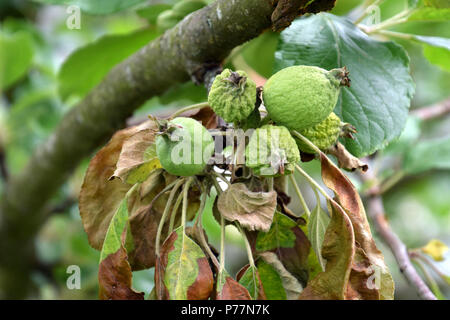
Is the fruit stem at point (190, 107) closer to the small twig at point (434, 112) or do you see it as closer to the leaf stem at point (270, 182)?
the leaf stem at point (270, 182)

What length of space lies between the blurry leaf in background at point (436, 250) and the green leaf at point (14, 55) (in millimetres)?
1224

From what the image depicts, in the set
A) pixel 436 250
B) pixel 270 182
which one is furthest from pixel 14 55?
pixel 436 250

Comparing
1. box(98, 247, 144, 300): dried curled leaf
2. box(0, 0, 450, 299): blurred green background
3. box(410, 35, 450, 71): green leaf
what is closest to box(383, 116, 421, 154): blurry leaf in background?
box(0, 0, 450, 299): blurred green background

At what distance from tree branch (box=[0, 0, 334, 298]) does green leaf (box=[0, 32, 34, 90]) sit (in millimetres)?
376

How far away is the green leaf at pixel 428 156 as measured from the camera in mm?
1330

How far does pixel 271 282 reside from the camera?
58cm

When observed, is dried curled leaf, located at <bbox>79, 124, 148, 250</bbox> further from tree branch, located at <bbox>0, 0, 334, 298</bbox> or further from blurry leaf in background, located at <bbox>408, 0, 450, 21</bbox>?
blurry leaf in background, located at <bbox>408, 0, 450, 21</bbox>

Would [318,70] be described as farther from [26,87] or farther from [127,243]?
[26,87]

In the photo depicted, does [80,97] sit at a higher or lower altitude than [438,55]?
lower

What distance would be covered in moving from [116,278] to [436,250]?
2.39 ft

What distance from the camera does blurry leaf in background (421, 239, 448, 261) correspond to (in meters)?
1.00

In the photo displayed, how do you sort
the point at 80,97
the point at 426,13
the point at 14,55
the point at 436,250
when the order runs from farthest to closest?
the point at 14,55 → the point at 80,97 → the point at 436,250 → the point at 426,13

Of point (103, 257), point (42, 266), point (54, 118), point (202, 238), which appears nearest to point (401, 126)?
point (202, 238)

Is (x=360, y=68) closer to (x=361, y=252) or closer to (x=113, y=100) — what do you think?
(x=361, y=252)
